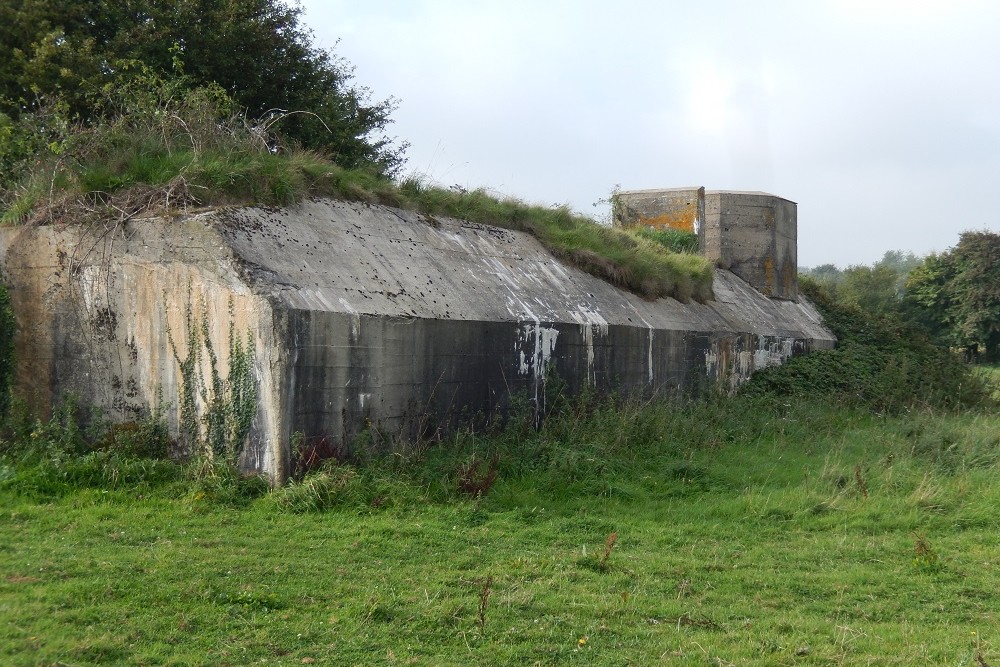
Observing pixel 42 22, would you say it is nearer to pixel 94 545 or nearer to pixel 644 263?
pixel 644 263

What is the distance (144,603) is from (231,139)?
5.70 metres

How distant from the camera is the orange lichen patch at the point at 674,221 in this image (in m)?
18.2

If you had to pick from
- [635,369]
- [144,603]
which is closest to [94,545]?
[144,603]

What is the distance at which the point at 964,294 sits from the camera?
108ft

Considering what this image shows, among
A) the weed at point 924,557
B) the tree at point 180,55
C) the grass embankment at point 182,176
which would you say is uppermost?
Answer: the tree at point 180,55

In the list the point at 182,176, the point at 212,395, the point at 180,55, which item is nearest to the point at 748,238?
the point at 180,55

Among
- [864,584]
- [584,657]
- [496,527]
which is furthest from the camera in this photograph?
[496,527]

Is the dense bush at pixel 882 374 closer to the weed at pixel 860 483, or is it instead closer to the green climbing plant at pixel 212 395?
the weed at pixel 860 483

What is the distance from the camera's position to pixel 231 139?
30.3ft

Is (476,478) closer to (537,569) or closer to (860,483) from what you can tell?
(537,569)

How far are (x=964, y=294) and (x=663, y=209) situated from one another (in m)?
19.3

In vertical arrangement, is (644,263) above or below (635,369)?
above

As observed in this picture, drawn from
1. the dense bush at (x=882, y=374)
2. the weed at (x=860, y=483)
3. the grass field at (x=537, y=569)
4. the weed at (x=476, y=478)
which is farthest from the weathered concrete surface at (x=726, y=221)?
the weed at (x=476, y=478)

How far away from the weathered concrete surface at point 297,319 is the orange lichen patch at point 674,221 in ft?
28.0
